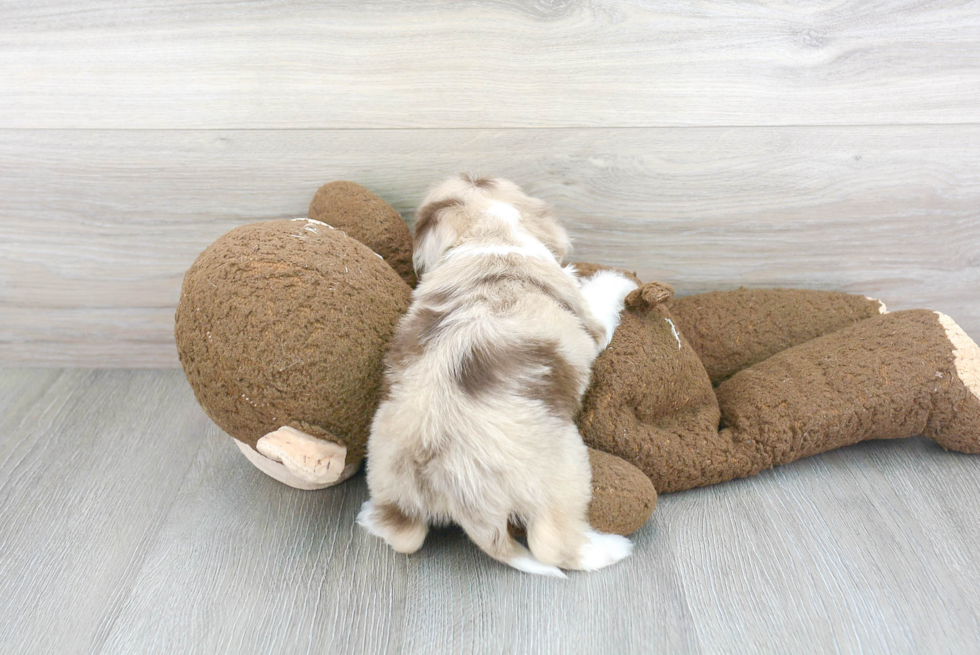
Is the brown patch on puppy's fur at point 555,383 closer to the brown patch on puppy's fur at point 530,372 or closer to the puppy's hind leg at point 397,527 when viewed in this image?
the brown patch on puppy's fur at point 530,372

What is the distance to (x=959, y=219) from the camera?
1.56 metres

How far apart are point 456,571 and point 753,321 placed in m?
0.86

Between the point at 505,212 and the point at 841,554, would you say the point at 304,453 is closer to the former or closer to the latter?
the point at 505,212

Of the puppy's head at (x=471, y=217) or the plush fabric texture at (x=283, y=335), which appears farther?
the puppy's head at (x=471, y=217)

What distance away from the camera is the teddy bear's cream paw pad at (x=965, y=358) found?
51.3 inches

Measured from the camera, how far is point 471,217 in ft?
4.00

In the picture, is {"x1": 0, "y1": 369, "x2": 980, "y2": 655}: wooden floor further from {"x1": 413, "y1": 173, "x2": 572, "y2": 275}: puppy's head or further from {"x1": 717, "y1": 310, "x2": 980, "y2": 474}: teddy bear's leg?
{"x1": 413, "y1": 173, "x2": 572, "y2": 275}: puppy's head

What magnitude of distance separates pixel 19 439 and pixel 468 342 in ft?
3.87

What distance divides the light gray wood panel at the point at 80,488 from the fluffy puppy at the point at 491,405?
0.46m

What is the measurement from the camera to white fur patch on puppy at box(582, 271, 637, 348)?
48.9 inches

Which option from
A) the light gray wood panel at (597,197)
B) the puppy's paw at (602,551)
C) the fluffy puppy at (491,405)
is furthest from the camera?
the light gray wood panel at (597,197)

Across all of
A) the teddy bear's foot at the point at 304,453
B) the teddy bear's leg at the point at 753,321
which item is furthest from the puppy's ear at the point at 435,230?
the teddy bear's leg at the point at 753,321

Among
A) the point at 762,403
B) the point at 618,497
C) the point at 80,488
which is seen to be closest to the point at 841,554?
the point at 762,403

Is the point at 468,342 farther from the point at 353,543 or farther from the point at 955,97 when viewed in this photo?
the point at 955,97
